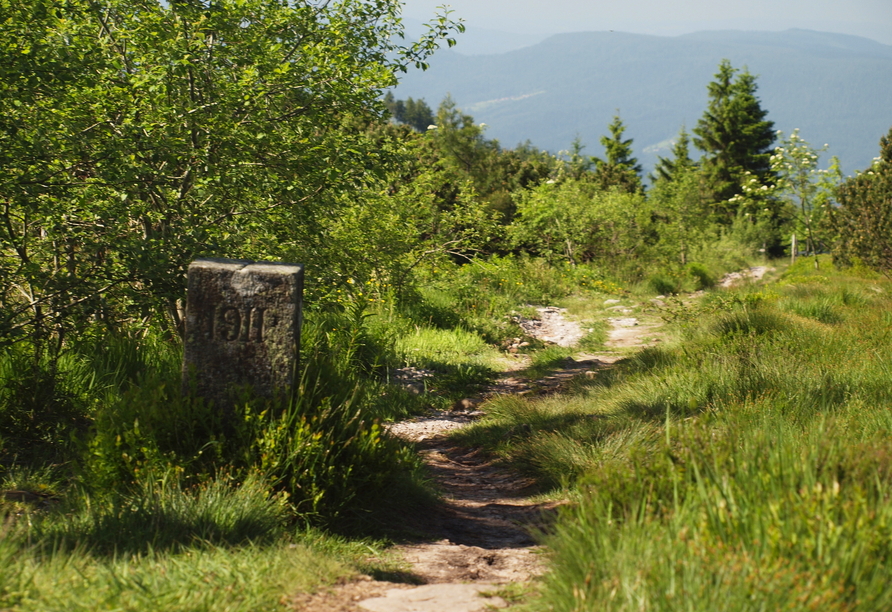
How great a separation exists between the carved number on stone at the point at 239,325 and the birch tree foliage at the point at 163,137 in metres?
1.28

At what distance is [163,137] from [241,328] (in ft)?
9.76

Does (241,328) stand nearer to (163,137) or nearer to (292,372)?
(292,372)

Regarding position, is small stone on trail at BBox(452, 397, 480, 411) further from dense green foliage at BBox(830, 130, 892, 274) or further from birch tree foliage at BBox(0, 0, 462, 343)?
dense green foliage at BBox(830, 130, 892, 274)

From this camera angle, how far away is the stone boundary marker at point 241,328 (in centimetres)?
380

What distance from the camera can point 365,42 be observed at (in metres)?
7.28

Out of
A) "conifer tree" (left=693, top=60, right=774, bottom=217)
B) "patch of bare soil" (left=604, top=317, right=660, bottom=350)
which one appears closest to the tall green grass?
"patch of bare soil" (left=604, top=317, right=660, bottom=350)

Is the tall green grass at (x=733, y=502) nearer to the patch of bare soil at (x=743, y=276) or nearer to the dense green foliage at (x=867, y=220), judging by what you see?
the dense green foliage at (x=867, y=220)

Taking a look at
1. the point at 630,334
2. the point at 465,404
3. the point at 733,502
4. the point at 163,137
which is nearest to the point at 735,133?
the point at 630,334

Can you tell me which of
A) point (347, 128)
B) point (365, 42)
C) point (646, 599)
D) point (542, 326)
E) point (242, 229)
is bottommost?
point (542, 326)

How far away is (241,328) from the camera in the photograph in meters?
3.84

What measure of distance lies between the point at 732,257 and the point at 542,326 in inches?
693

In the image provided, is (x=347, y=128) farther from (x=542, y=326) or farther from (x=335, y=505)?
(x=542, y=326)

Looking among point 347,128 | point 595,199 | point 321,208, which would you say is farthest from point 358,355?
point 595,199

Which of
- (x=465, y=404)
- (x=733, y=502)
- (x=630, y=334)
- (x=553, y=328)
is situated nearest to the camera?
(x=733, y=502)
